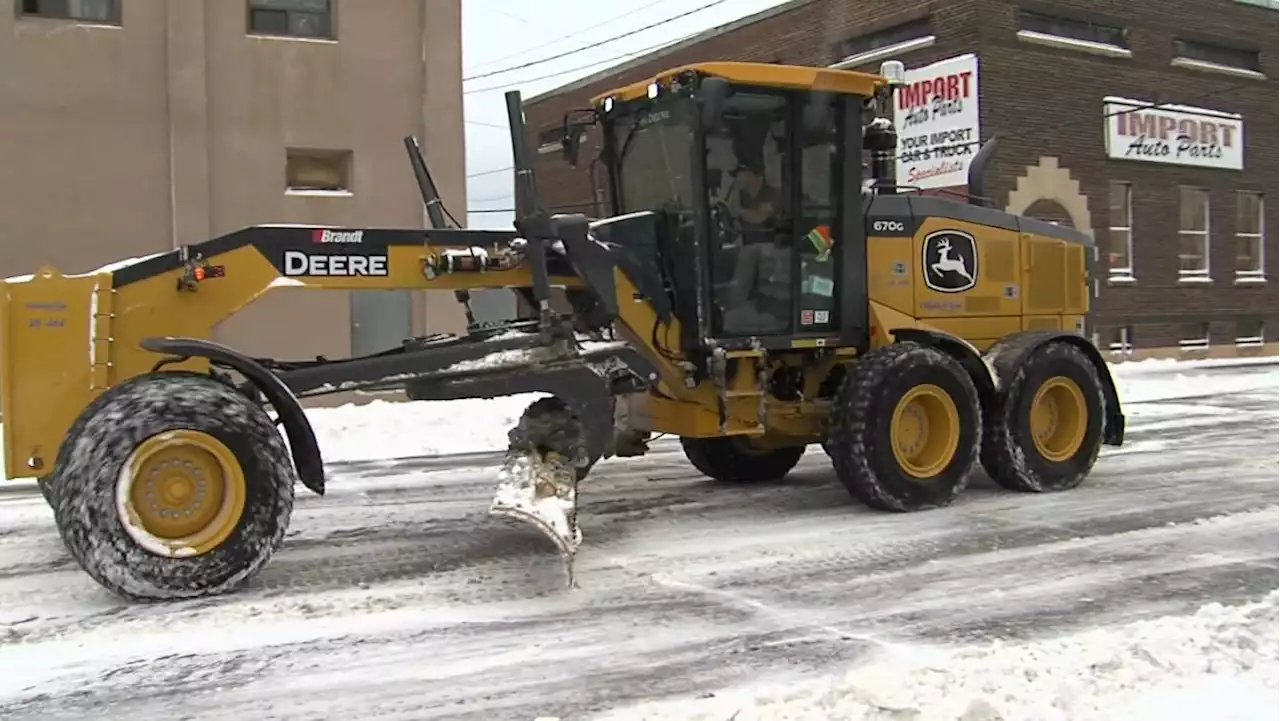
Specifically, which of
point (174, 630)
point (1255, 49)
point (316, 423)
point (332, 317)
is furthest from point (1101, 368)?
point (1255, 49)

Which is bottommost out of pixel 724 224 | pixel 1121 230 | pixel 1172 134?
pixel 724 224

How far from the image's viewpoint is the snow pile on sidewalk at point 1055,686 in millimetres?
4074

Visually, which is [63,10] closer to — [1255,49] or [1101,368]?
[1101,368]

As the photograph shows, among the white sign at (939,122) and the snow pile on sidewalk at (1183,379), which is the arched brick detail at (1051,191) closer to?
the white sign at (939,122)

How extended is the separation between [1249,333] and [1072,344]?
20.7 meters

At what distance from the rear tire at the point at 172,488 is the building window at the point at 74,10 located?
11.1 metres

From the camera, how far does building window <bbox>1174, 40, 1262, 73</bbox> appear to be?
2458cm

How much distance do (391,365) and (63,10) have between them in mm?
11222

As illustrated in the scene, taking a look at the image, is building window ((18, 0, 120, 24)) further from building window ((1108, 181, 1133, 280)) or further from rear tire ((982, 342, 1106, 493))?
building window ((1108, 181, 1133, 280))

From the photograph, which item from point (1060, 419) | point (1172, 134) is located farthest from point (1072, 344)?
point (1172, 134)

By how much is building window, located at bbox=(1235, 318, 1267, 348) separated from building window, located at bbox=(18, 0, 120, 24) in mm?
23481

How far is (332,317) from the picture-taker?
15.5 metres

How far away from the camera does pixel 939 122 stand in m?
21.7

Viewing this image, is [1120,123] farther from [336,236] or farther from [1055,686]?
[1055,686]
